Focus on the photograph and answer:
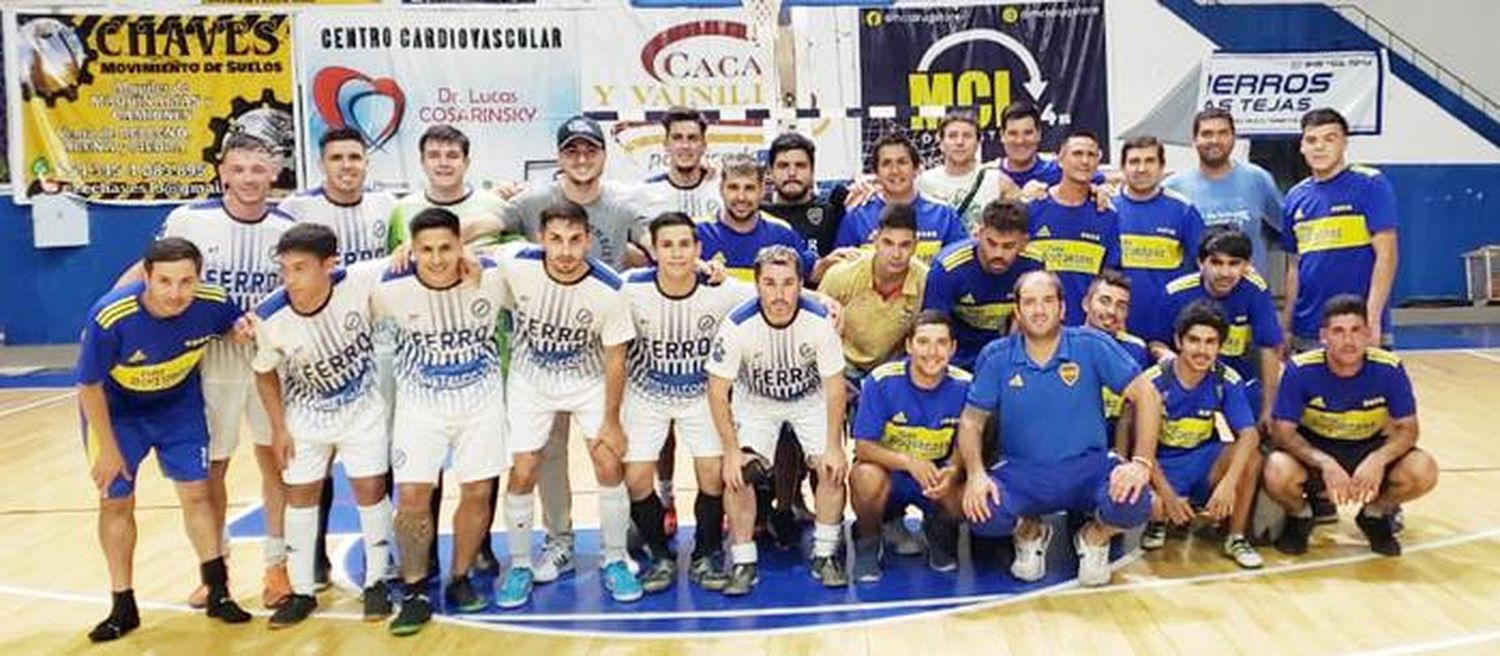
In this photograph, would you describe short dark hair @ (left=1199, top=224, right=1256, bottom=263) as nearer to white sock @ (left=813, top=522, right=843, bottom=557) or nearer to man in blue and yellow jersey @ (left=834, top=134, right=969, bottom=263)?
man in blue and yellow jersey @ (left=834, top=134, right=969, bottom=263)

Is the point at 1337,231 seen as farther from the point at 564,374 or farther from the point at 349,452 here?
the point at 349,452

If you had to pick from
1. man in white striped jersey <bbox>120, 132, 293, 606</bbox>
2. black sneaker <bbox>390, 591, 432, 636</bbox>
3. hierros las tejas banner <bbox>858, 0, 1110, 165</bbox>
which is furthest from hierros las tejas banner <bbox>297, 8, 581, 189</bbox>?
black sneaker <bbox>390, 591, 432, 636</bbox>

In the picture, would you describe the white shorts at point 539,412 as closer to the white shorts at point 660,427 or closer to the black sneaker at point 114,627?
the white shorts at point 660,427

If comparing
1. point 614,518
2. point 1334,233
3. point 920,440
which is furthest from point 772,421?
point 1334,233

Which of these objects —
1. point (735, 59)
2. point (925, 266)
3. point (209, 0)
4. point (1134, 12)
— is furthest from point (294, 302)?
point (1134, 12)

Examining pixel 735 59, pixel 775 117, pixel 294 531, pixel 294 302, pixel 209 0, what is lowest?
pixel 294 531

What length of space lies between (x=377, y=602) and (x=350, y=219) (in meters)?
1.52

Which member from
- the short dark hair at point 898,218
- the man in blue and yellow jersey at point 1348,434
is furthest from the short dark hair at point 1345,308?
the short dark hair at point 898,218

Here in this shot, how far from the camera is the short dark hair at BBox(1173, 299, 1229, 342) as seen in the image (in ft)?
15.2

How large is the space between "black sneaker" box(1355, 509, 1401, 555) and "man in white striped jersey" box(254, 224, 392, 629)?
151 inches

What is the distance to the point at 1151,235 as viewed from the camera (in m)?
5.24

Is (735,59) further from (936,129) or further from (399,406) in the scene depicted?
(399,406)

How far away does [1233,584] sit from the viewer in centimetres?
446

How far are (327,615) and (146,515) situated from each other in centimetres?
230
